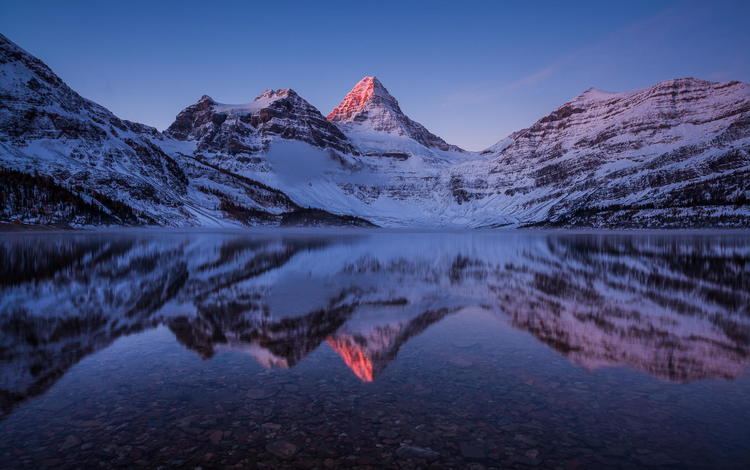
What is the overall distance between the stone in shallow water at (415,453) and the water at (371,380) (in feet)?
0.10

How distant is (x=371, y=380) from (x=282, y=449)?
3745mm

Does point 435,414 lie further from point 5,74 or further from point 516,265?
point 5,74

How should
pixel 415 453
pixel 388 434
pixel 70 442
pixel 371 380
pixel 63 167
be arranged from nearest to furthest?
1. pixel 415 453
2. pixel 70 442
3. pixel 388 434
4. pixel 371 380
5. pixel 63 167

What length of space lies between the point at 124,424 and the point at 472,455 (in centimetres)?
662

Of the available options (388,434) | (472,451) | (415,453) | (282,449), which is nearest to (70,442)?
(282,449)

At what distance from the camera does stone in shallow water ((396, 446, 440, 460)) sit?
7.28 m

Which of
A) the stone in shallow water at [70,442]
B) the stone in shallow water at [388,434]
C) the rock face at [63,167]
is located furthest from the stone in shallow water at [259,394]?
the rock face at [63,167]

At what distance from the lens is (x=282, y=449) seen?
7.46m

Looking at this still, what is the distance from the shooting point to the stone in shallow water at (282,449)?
7262 millimetres

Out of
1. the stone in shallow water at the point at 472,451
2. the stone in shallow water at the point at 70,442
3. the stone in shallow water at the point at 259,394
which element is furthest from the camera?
the stone in shallow water at the point at 259,394

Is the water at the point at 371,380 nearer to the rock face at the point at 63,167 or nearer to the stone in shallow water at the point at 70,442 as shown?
the stone in shallow water at the point at 70,442

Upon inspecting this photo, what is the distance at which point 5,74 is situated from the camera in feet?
654

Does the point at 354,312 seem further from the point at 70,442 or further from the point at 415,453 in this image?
the point at 70,442

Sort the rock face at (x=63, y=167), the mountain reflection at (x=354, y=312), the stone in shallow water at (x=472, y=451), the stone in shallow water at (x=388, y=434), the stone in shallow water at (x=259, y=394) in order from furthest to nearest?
the rock face at (x=63, y=167) < the mountain reflection at (x=354, y=312) < the stone in shallow water at (x=259, y=394) < the stone in shallow water at (x=388, y=434) < the stone in shallow water at (x=472, y=451)
